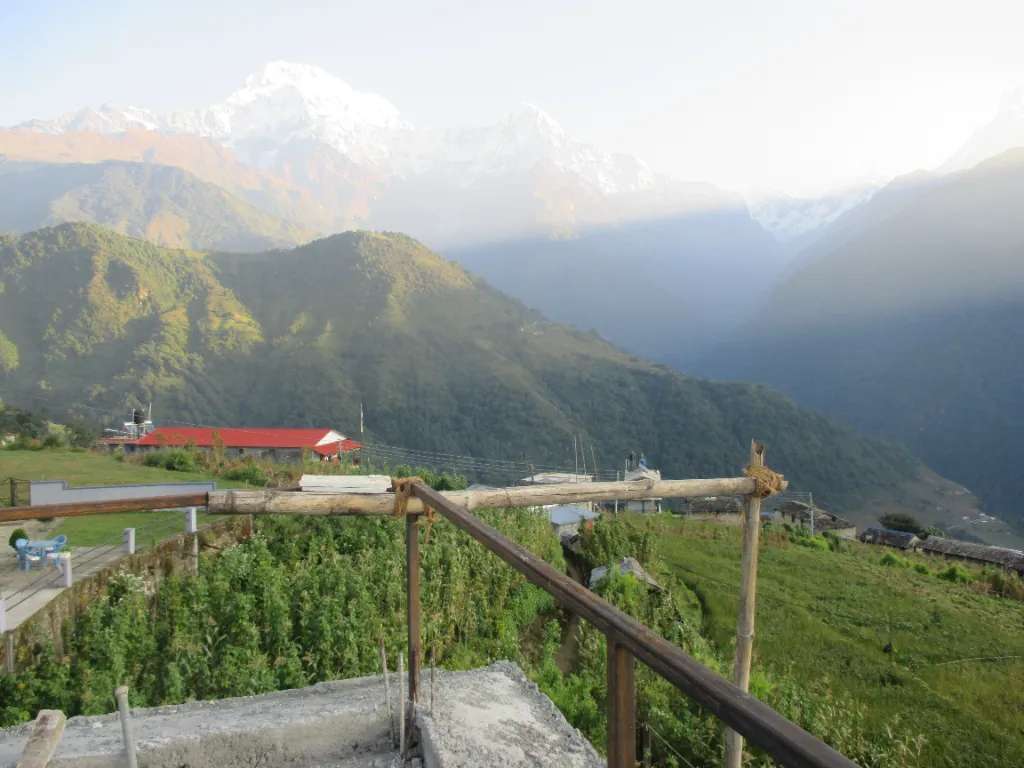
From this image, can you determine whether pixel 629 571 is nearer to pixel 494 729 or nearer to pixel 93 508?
pixel 494 729

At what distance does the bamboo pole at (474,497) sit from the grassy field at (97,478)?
5.31m

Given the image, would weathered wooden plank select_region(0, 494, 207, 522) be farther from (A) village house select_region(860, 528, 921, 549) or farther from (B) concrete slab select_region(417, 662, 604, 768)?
(A) village house select_region(860, 528, 921, 549)

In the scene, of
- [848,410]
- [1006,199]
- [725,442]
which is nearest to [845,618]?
[725,442]

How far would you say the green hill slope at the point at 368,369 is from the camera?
61.9 meters

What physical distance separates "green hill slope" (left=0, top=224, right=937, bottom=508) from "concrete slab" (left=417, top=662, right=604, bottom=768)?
5593cm

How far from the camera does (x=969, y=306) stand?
10825 centimetres

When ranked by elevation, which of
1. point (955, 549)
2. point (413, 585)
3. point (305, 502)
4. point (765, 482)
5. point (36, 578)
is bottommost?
point (955, 549)

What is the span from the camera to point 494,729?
2926 mm

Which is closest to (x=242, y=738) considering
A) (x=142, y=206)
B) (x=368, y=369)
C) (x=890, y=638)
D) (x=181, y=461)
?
(x=890, y=638)

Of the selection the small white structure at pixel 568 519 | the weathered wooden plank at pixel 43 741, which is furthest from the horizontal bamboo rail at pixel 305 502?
the small white structure at pixel 568 519

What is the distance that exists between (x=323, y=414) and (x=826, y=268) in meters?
123

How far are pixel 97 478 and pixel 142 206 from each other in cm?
15975

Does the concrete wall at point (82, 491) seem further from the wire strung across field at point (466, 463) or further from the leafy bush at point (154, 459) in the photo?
the wire strung across field at point (466, 463)

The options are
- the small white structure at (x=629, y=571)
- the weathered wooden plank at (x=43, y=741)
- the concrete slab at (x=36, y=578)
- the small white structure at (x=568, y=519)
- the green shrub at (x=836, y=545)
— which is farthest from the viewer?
the green shrub at (x=836, y=545)
